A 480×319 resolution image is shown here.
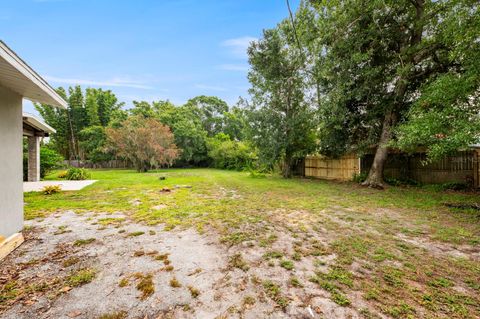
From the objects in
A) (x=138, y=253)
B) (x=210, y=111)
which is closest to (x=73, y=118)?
(x=210, y=111)

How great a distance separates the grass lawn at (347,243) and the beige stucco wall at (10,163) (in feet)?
4.02

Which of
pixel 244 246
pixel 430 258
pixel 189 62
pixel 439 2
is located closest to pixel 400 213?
pixel 430 258

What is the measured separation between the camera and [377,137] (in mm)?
8867

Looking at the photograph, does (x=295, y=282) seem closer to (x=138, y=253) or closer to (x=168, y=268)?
(x=168, y=268)

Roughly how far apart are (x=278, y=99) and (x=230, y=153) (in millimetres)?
10443

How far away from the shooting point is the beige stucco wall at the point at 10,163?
9.57 ft

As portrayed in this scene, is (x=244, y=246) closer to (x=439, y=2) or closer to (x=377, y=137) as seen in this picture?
(x=377, y=137)

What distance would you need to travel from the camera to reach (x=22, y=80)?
111 inches

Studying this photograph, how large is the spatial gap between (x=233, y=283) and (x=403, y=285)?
5.09 feet

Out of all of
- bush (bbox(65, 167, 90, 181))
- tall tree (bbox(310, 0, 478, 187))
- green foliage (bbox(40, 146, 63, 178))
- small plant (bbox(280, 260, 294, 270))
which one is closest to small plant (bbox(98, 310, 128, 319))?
small plant (bbox(280, 260, 294, 270))

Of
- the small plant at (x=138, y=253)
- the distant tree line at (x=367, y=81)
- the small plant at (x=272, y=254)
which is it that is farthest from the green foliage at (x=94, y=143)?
the small plant at (x=272, y=254)

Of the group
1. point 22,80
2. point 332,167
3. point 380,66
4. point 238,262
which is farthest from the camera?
point 332,167

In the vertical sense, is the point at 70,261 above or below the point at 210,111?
below

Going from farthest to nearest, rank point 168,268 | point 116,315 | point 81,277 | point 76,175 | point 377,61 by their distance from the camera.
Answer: point 76,175
point 377,61
point 168,268
point 81,277
point 116,315
